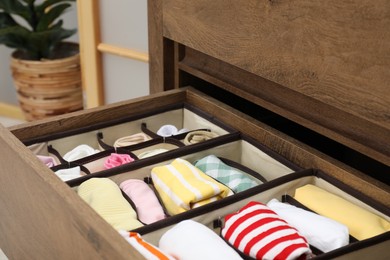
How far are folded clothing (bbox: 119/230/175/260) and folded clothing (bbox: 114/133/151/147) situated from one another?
1.29 ft

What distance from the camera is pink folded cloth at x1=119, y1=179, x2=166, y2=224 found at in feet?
3.01

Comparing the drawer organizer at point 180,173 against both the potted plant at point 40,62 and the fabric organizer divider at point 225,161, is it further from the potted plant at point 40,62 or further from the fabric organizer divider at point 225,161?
the potted plant at point 40,62

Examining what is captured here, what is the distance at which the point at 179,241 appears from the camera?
0.78 meters

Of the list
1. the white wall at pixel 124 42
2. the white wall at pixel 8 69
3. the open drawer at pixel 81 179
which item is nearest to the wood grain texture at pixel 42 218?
the open drawer at pixel 81 179

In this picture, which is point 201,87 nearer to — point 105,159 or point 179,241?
point 105,159

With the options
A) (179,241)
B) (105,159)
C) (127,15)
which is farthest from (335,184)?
(127,15)

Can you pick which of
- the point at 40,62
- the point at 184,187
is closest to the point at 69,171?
the point at 184,187

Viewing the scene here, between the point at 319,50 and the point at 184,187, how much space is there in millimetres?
298

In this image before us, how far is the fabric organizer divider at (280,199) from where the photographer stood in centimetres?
79

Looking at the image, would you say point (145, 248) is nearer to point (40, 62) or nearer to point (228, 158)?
point (228, 158)

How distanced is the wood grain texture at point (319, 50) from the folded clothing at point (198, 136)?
14 cm

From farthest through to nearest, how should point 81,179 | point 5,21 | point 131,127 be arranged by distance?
point 5,21 < point 131,127 < point 81,179

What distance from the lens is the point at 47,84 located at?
2154 millimetres

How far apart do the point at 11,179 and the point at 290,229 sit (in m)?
0.45
